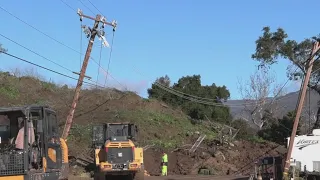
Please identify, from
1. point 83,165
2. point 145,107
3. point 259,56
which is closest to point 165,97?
point 145,107

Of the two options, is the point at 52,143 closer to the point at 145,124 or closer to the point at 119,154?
Result: the point at 119,154

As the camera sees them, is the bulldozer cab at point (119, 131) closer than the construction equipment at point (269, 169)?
No

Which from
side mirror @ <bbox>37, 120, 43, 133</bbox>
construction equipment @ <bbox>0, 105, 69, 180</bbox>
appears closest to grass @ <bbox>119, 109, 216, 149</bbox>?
construction equipment @ <bbox>0, 105, 69, 180</bbox>

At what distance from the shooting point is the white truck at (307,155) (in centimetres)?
2634

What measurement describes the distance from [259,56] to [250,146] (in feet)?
31.3

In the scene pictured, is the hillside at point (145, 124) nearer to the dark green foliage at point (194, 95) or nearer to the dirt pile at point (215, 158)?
the dirt pile at point (215, 158)

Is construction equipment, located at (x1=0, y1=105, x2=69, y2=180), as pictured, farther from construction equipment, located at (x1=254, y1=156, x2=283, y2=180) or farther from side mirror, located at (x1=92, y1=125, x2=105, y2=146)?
side mirror, located at (x1=92, y1=125, x2=105, y2=146)

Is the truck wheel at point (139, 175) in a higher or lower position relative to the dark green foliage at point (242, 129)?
lower

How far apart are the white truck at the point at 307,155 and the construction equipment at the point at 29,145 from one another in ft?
56.3

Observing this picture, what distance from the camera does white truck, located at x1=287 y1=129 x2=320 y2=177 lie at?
86.4ft

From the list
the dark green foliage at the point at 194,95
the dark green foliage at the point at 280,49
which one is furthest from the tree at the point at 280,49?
the dark green foliage at the point at 194,95

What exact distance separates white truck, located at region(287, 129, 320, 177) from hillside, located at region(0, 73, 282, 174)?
13.9 metres

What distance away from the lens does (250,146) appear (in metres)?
46.2

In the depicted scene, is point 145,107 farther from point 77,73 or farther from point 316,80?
point 77,73
